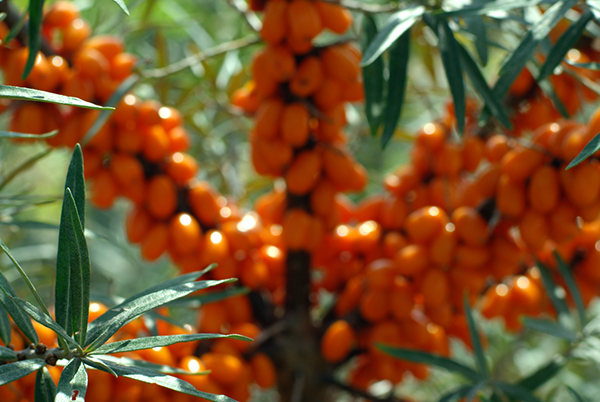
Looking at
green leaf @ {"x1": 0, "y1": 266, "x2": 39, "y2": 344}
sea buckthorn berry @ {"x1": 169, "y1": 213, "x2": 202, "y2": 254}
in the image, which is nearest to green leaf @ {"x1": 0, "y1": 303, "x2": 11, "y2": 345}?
green leaf @ {"x1": 0, "y1": 266, "x2": 39, "y2": 344}

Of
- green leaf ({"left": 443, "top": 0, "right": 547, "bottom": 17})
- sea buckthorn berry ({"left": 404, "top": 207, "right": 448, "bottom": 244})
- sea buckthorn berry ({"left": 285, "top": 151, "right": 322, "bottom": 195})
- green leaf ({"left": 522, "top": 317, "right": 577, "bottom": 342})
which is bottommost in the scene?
green leaf ({"left": 522, "top": 317, "right": 577, "bottom": 342})

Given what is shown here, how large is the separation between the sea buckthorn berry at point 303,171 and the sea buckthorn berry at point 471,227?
0.25 metres

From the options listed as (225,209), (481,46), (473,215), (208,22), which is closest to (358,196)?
(208,22)

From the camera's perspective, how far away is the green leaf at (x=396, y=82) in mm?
814

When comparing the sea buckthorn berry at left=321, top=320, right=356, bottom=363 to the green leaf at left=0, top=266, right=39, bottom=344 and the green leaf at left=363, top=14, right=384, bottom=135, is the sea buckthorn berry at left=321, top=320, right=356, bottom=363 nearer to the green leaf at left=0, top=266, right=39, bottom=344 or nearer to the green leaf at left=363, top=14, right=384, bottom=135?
the green leaf at left=363, top=14, right=384, bottom=135

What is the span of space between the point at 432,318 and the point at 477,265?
15 centimetres

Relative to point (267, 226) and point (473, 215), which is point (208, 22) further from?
point (473, 215)

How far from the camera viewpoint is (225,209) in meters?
1.15

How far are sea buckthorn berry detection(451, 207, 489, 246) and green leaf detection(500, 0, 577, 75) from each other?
0.34m

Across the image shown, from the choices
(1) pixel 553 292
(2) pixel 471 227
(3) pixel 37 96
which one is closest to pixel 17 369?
(3) pixel 37 96

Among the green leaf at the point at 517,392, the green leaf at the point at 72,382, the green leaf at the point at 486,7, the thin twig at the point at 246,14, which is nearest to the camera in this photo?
the green leaf at the point at 72,382

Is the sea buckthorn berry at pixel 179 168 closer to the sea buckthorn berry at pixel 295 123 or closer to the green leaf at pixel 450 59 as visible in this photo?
the sea buckthorn berry at pixel 295 123

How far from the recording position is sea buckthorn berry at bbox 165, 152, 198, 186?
108 centimetres

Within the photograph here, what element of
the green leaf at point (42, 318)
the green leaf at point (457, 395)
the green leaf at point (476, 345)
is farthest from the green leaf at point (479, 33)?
the green leaf at point (42, 318)
